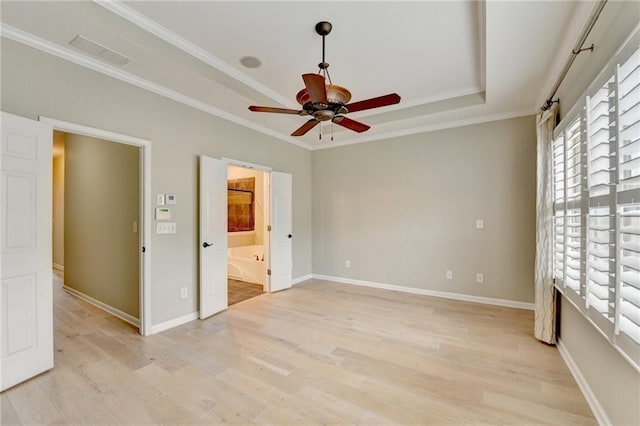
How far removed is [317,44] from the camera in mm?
2637

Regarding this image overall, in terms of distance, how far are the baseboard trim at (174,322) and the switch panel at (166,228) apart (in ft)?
3.43

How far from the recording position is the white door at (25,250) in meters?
2.10

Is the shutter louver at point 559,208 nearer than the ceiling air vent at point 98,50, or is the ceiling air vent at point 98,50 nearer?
the ceiling air vent at point 98,50

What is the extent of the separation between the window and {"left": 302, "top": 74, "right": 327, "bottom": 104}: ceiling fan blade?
163 centimetres

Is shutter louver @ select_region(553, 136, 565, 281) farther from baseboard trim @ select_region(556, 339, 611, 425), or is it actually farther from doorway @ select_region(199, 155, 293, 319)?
doorway @ select_region(199, 155, 293, 319)

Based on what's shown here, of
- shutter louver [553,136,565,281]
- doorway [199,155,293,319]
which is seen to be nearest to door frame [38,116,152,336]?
doorway [199,155,293,319]

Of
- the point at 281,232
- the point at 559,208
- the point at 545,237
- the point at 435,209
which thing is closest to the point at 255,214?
the point at 281,232

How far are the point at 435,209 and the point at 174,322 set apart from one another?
400 cm

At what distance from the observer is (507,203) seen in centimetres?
397

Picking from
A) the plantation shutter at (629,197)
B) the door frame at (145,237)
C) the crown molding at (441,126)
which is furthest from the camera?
the crown molding at (441,126)

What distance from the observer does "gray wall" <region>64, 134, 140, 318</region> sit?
11.4 feet

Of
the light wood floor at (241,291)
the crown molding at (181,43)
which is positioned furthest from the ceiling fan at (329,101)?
the light wood floor at (241,291)

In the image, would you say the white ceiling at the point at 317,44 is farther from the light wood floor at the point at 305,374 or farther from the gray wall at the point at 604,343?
the light wood floor at the point at 305,374

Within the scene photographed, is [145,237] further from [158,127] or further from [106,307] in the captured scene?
[106,307]
